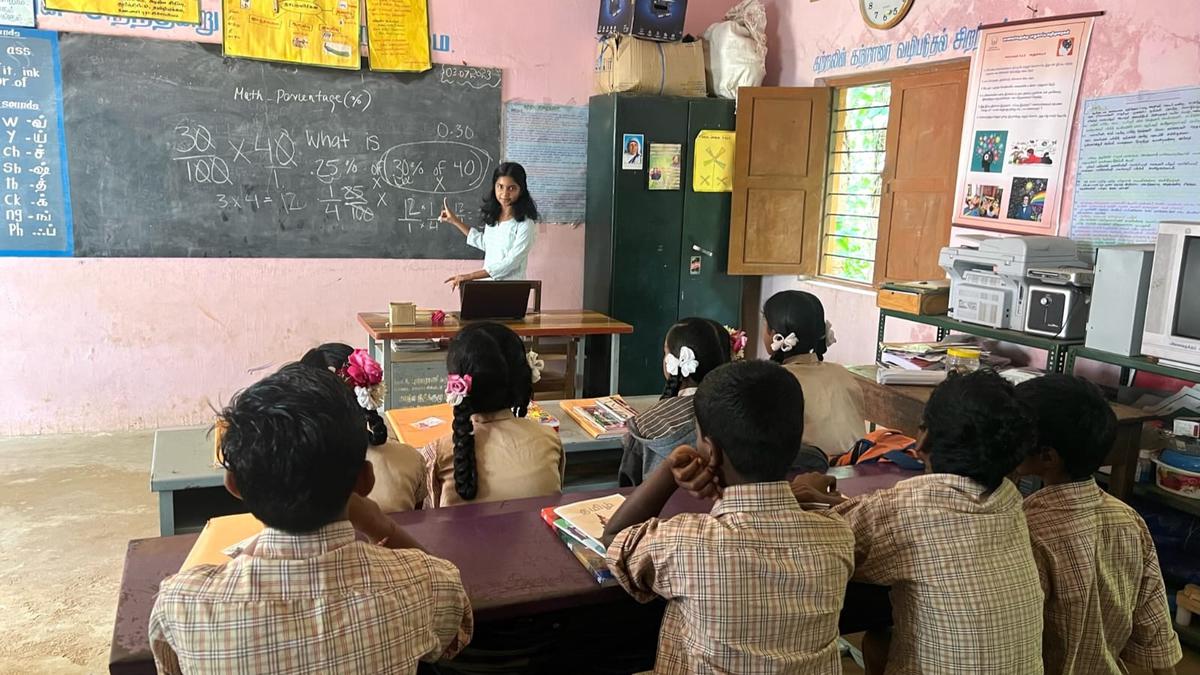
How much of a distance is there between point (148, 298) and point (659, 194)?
2.84 m

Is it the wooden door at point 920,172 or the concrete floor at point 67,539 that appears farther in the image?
the wooden door at point 920,172

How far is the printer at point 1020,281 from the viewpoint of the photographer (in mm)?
3002

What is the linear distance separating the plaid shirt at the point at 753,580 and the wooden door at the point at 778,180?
379 cm

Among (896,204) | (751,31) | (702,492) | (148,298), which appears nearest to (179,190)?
(148,298)

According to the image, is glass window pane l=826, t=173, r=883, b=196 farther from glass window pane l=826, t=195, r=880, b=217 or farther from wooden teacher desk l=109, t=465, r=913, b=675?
wooden teacher desk l=109, t=465, r=913, b=675

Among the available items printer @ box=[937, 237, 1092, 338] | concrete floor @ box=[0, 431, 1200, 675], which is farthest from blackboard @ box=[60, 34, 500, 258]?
printer @ box=[937, 237, 1092, 338]

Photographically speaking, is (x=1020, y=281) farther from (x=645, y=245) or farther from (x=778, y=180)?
(x=645, y=245)

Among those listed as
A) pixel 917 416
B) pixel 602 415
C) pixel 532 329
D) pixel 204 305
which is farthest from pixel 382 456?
pixel 204 305

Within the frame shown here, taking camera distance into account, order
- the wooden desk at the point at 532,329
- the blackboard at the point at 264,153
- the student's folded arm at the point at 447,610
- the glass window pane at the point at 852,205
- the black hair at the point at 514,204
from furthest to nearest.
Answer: the glass window pane at the point at 852,205
the black hair at the point at 514,204
the blackboard at the point at 264,153
the wooden desk at the point at 532,329
the student's folded arm at the point at 447,610

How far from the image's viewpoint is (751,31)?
4.85m

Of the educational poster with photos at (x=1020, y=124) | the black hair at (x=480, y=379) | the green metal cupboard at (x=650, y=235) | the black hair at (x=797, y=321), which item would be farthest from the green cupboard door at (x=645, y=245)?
the black hair at (x=480, y=379)

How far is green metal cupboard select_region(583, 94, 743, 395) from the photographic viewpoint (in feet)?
15.9

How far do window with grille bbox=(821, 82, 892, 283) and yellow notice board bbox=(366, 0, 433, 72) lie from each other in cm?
234

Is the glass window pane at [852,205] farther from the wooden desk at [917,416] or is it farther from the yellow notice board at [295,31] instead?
the yellow notice board at [295,31]
